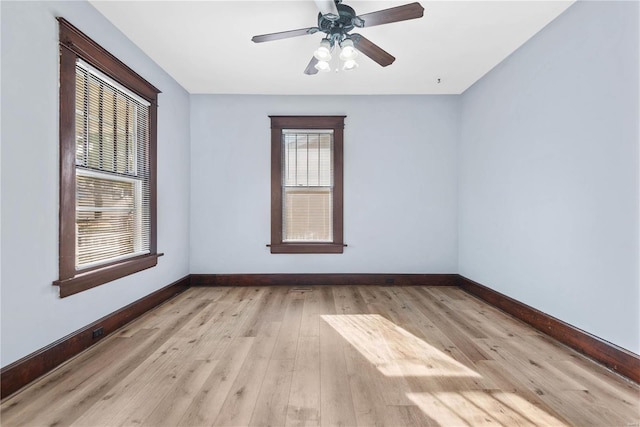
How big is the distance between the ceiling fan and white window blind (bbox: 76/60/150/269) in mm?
1436

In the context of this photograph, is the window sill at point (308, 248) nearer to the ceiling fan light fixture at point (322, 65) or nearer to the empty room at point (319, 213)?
the empty room at point (319, 213)

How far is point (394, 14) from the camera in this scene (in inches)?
81.1

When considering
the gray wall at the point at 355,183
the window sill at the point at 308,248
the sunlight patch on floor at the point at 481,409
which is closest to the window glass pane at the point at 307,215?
the window sill at the point at 308,248

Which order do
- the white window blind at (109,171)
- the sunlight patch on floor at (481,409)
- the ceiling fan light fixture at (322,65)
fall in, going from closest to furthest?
the sunlight patch on floor at (481,409)
the white window blind at (109,171)
the ceiling fan light fixture at (322,65)

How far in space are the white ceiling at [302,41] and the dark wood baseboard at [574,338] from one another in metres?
2.63

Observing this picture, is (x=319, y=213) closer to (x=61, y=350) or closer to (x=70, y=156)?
(x=70, y=156)

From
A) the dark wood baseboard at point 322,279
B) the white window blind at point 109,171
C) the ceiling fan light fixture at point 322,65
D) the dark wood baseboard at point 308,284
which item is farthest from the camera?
the dark wood baseboard at point 322,279

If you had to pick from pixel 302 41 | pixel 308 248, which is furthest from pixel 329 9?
pixel 308 248

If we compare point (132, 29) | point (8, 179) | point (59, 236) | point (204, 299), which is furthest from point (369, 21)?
point (204, 299)

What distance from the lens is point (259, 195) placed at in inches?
167

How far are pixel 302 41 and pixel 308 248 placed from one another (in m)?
2.59

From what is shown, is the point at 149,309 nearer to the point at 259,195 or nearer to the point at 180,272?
the point at 180,272

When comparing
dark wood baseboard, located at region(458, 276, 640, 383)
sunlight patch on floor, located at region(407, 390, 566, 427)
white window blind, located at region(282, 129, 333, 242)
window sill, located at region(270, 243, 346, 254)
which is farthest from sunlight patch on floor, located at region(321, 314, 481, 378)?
white window blind, located at region(282, 129, 333, 242)

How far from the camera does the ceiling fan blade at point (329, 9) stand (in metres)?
1.98
